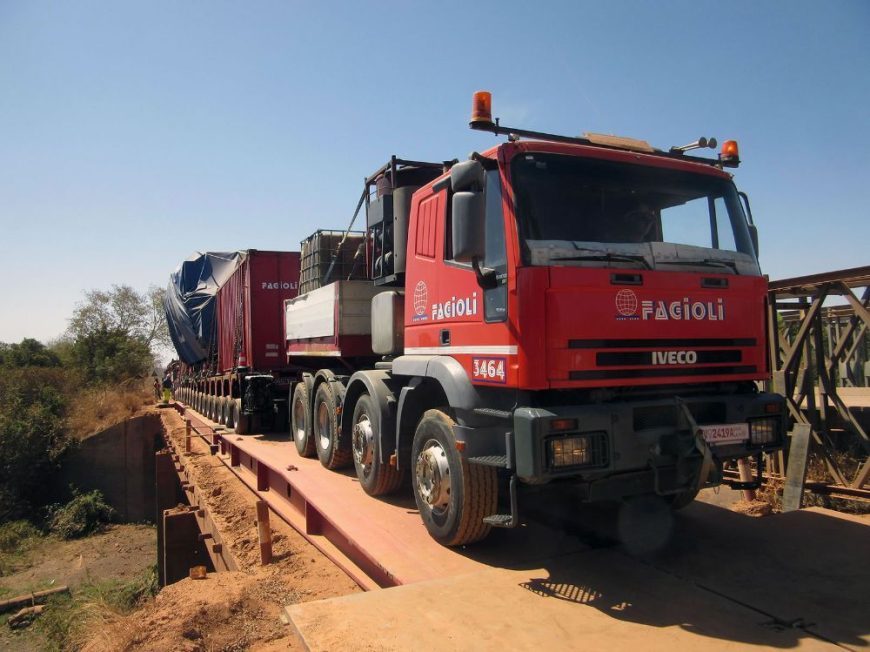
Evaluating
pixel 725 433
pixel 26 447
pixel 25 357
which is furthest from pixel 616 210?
pixel 25 357

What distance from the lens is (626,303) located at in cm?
383

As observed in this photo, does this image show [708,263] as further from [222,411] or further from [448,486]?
[222,411]

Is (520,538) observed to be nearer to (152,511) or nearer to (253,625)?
(253,625)

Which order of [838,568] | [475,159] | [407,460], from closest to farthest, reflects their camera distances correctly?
[838,568] < [475,159] < [407,460]

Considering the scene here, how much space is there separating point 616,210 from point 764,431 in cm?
182

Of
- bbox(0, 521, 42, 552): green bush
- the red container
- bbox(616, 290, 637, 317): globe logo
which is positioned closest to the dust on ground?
bbox(616, 290, 637, 317): globe logo

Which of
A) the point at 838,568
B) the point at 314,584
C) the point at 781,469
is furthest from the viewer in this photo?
the point at 781,469

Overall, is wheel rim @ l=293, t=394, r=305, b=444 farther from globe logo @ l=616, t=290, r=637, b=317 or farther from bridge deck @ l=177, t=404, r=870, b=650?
globe logo @ l=616, t=290, r=637, b=317

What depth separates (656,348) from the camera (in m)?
3.90

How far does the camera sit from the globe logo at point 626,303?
3.81m

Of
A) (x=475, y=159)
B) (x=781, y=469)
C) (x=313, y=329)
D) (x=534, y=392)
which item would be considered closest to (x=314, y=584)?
(x=534, y=392)

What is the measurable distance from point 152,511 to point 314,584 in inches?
1037

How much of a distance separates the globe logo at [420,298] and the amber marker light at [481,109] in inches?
57.1

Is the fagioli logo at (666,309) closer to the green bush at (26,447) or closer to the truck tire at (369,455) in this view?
the truck tire at (369,455)
